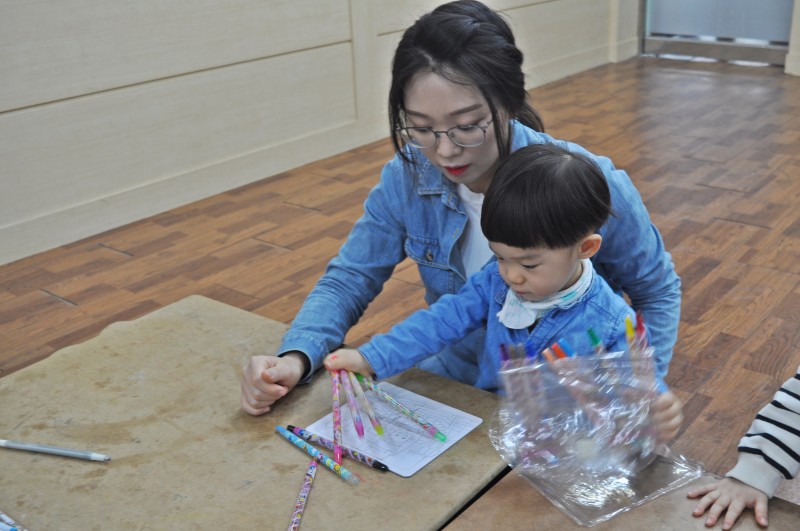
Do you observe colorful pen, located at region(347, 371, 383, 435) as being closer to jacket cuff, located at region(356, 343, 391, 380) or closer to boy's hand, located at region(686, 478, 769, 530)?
jacket cuff, located at region(356, 343, 391, 380)

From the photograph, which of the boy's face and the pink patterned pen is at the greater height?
the boy's face

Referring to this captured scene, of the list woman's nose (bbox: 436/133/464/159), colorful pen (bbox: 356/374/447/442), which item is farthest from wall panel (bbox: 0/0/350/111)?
colorful pen (bbox: 356/374/447/442)

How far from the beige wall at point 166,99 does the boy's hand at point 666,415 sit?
7.84 feet

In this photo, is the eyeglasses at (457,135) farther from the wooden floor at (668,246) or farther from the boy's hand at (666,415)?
the wooden floor at (668,246)

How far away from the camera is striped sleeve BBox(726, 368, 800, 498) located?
1.02 metres

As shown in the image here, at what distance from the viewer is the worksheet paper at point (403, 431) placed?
1095 mm

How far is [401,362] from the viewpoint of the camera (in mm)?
1254

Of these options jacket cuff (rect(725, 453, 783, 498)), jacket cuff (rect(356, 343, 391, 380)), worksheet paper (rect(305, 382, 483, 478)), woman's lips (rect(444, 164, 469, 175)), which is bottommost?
worksheet paper (rect(305, 382, 483, 478))

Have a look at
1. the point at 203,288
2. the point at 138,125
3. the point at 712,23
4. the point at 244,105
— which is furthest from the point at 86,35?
the point at 712,23

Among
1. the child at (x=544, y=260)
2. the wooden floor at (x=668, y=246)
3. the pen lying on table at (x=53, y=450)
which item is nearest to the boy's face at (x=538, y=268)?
the child at (x=544, y=260)

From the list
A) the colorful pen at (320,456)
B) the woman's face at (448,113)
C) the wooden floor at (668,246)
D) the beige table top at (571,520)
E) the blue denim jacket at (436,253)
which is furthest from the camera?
the wooden floor at (668,246)

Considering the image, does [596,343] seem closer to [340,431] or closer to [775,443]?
[775,443]

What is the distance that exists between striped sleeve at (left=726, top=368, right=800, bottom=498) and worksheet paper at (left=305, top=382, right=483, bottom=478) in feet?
1.11

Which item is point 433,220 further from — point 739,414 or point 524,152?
point 739,414
